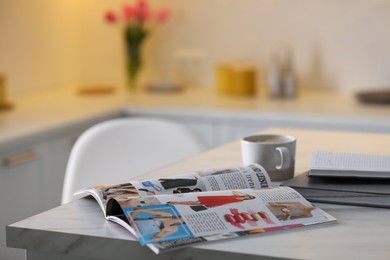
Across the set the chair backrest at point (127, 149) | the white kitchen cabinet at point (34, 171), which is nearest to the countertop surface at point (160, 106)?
the white kitchen cabinet at point (34, 171)

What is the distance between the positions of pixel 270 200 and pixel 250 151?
25 cm

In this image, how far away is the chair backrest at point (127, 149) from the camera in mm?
2268

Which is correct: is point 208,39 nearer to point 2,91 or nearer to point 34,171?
point 2,91

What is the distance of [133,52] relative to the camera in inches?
145

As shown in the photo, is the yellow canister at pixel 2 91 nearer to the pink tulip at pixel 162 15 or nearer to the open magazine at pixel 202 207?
the pink tulip at pixel 162 15

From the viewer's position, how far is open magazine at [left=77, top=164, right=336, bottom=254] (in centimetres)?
128

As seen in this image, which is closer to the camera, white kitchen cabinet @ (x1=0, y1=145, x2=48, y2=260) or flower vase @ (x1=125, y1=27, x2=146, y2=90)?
white kitchen cabinet @ (x1=0, y1=145, x2=48, y2=260)

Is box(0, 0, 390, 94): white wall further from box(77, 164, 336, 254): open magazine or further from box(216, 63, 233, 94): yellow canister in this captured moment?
box(77, 164, 336, 254): open magazine

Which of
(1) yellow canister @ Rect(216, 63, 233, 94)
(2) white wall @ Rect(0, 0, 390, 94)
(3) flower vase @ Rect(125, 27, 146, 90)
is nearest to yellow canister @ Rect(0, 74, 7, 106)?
(2) white wall @ Rect(0, 0, 390, 94)

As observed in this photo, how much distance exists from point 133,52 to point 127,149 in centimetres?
140

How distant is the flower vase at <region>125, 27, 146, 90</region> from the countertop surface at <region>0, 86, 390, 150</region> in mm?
68

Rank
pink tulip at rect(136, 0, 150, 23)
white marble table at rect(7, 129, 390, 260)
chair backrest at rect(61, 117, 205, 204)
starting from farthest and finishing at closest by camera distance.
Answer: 1. pink tulip at rect(136, 0, 150, 23)
2. chair backrest at rect(61, 117, 205, 204)
3. white marble table at rect(7, 129, 390, 260)

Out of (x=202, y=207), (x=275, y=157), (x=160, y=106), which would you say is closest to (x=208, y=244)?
(x=202, y=207)

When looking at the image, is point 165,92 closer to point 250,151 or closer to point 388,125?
point 388,125
